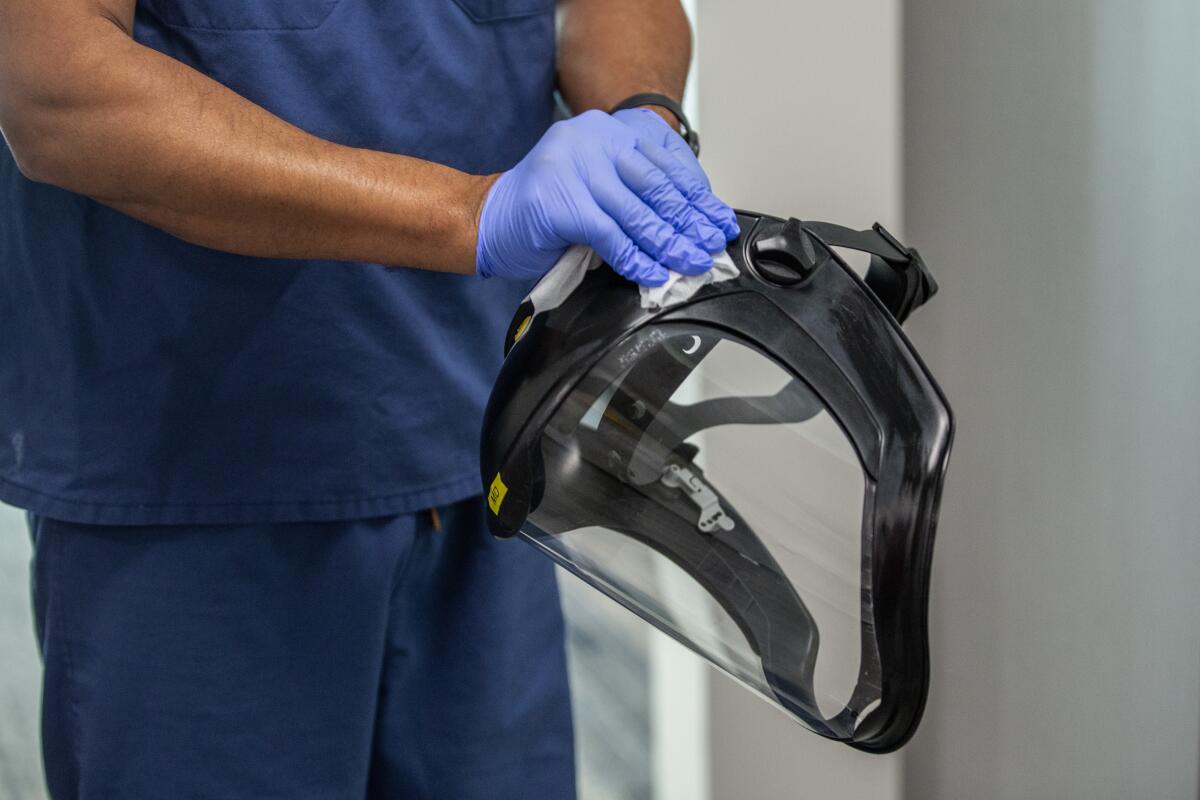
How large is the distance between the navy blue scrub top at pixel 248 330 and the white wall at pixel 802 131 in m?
0.39

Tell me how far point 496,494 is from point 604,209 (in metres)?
0.21

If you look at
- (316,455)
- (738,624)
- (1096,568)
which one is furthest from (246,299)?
(1096,568)

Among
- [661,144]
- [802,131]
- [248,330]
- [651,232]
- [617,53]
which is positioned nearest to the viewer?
[651,232]

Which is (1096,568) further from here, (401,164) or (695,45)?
(401,164)

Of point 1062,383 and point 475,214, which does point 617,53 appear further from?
point 1062,383

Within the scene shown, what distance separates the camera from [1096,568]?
1.43m

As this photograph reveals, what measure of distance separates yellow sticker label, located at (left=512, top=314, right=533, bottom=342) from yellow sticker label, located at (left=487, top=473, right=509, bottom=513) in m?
0.11

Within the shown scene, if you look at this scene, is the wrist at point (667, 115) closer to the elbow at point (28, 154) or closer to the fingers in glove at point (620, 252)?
the fingers in glove at point (620, 252)

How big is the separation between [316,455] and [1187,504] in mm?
1089

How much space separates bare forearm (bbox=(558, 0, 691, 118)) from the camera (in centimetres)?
107

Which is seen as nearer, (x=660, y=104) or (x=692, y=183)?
(x=692, y=183)

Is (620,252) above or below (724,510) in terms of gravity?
above

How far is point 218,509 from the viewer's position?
0.96 m

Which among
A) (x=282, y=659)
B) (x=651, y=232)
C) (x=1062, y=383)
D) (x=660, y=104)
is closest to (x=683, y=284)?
(x=651, y=232)
